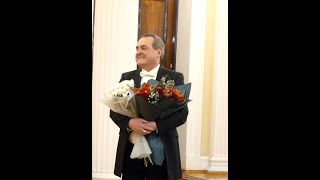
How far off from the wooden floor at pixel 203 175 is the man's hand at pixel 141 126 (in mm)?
2909

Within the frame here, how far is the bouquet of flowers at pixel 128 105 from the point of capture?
8.01ft

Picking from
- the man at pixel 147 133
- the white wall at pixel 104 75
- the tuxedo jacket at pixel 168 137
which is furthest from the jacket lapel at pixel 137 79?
the white wall at pixel 104 75

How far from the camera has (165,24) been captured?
625 cm

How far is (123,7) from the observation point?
4234mm

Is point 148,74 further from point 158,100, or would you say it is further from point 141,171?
point 141,171

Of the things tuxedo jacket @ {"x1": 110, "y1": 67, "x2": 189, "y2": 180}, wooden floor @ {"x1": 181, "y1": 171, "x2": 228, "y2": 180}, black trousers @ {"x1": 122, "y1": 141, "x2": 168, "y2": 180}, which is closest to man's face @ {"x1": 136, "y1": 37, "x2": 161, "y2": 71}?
tuxedo jacket @ {"x1": 110, "y1": 67, "x2": 189, "y2": 180}

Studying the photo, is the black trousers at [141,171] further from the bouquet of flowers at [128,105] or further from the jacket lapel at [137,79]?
the jacket lapel at [137,79]

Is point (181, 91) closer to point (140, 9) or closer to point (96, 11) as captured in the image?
point (96, 11)

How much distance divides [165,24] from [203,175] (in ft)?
7.14

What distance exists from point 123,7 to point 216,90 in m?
1.90

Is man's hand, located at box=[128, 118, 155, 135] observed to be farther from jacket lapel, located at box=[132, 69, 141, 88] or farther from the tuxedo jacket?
jacket lapel, located at box=[132, 69, 141, 88]

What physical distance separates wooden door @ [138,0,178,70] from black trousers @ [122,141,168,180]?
12.4 ft
